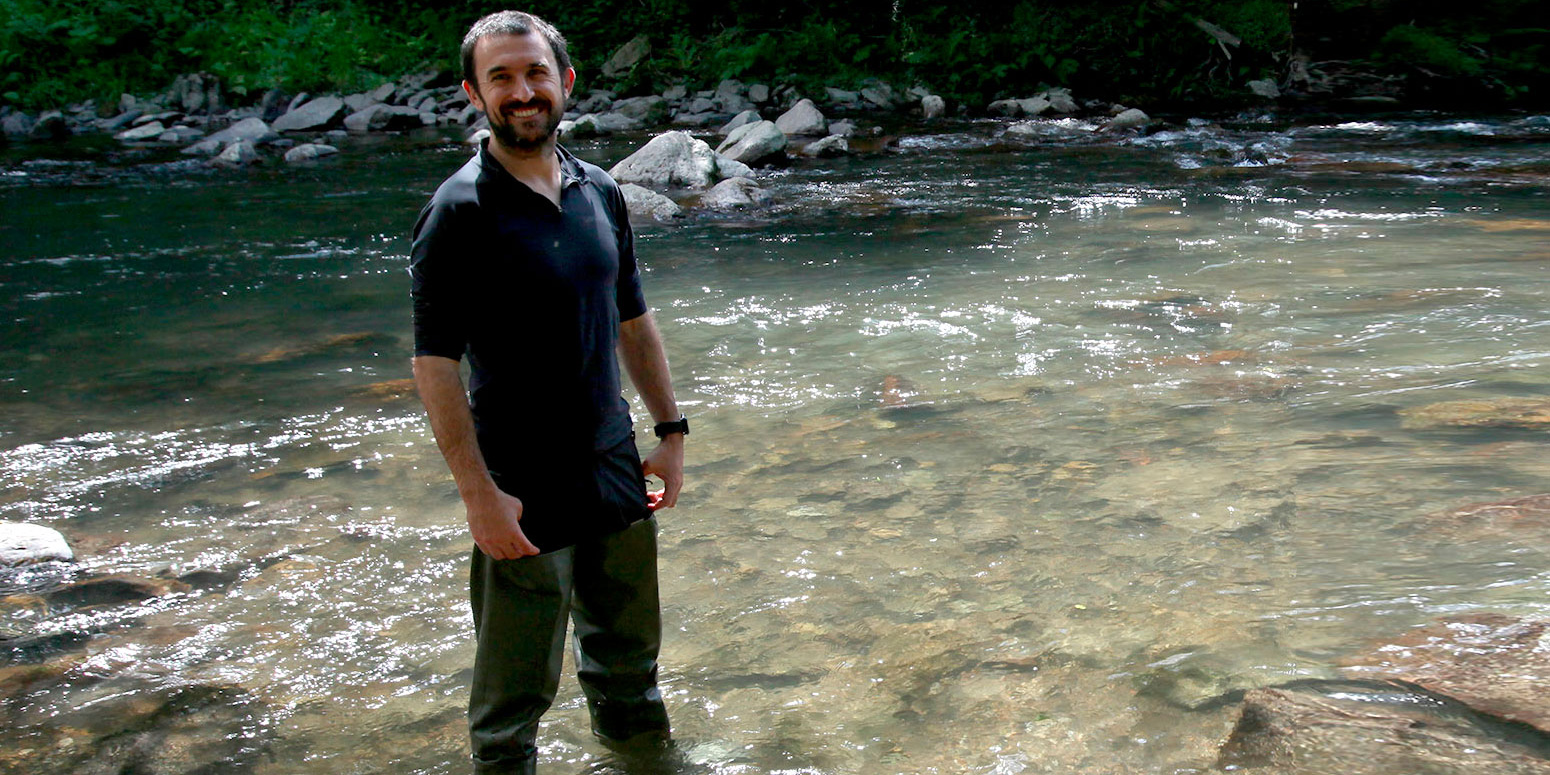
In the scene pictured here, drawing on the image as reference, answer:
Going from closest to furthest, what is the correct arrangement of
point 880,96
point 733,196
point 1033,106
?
point 733,196 → point 1033,106 → point 880,96

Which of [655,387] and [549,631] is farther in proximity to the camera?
[655,387]

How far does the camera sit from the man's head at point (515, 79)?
7.33 ft

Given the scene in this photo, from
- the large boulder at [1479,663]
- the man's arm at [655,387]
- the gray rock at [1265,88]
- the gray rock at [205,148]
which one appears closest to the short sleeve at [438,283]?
the man's arm at [655,387]

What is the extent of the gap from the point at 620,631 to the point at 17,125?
74.7 feet

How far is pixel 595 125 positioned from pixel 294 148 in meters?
4.44

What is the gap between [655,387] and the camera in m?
2.72

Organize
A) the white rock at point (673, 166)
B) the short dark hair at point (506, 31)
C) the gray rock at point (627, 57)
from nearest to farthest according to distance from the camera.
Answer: the short dark hair at point (506, 31), the white rock at point (673, 166), the gray rock at point (627, 57)

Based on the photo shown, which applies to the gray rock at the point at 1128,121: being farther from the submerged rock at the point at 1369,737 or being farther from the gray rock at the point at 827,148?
the submerged rock at the point at 1369,737

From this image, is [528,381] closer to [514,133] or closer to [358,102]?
[514,133]

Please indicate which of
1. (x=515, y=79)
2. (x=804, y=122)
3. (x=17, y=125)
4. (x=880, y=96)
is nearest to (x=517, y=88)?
(x=515, y=79)

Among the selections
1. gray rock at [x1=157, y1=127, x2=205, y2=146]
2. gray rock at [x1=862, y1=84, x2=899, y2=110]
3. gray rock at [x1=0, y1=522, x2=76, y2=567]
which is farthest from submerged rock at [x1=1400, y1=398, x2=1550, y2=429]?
gray rock at [x1=157, y1=127, x2=205, y2=146]

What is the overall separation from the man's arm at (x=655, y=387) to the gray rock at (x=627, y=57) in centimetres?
2078

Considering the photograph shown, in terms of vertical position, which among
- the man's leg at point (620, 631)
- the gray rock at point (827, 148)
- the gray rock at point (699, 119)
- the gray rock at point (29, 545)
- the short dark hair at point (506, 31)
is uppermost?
the short dark hair at point (506, 31)

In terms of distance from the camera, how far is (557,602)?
93.3 inches
